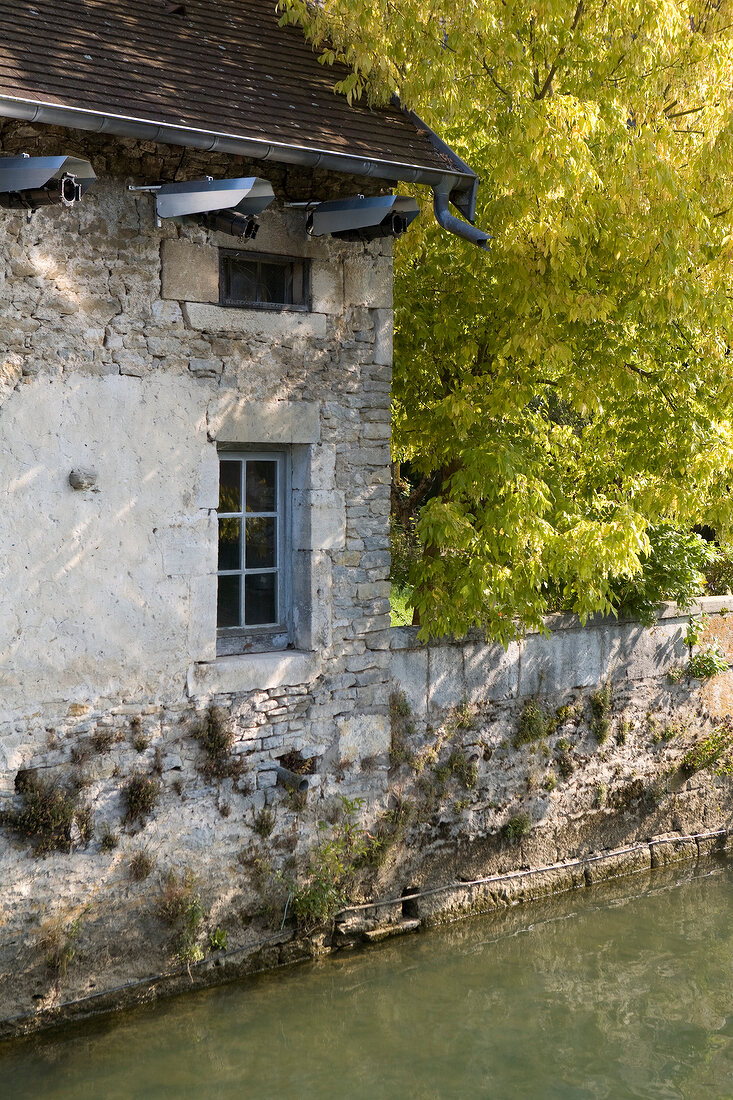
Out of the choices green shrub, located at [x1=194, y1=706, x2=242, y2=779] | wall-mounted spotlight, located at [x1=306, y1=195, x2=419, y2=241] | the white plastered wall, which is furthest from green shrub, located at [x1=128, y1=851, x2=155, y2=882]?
wall-mounted spotlight, located at [x1=306, y1=195, x2=419, y2=241]

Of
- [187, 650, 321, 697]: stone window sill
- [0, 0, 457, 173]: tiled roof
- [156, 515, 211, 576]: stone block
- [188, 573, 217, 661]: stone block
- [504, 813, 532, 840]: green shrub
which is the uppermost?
[0, 0, 457, 173]: tiled roof

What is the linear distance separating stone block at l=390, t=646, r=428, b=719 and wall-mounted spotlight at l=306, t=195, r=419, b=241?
8.71ft

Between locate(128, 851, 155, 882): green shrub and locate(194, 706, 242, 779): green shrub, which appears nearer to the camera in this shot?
locate(128, 851, 155, 882): green shrub

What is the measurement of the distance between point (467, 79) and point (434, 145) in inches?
24.3

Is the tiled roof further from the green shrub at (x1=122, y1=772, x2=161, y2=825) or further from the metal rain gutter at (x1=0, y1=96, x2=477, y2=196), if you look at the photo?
the green shrub at (x1=122, y1=772, x2=161, y2=825)

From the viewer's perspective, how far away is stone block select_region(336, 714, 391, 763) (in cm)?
673

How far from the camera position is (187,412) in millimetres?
6016

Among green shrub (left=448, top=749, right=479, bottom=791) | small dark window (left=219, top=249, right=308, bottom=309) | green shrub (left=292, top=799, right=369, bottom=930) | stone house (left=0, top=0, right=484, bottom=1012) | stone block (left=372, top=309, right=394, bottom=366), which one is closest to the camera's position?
stone house (left=0, top=0, right=484, bottom=1012)

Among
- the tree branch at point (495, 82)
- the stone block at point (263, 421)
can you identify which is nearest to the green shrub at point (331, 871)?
the stone block at point (263, 421)

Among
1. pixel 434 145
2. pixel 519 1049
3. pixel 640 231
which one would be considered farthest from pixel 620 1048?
pixel 434 145

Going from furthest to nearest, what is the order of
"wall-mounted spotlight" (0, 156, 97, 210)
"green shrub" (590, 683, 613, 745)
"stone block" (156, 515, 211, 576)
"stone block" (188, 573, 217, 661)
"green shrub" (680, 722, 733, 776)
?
"green shrub" (680, 722, 733, 776), "green shrub" (590, 683, 613, 745), "stone block" (188, 573, 217, 661), "stone block" (156, 515, 211, 576), "wall-mounted spotlight" (0, 156, 97, 210)

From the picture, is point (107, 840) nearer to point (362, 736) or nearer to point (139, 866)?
point (139, 866)

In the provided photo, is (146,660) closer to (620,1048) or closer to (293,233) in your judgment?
(293,233)

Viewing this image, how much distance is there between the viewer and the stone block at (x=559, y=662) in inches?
301
